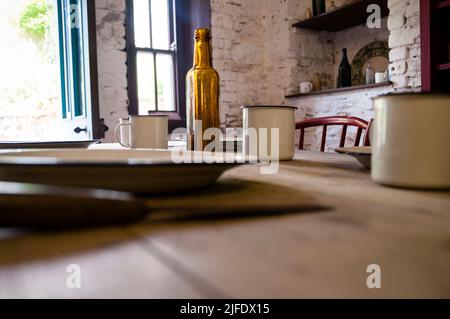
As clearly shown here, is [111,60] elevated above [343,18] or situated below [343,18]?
below

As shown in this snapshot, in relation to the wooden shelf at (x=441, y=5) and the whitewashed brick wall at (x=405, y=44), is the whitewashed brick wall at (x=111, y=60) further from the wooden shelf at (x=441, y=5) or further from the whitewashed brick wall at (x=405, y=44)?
the wooden shelf at (x=441, y=5)

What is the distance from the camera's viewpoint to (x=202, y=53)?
1.07 meters

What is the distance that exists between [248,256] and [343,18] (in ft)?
12.6

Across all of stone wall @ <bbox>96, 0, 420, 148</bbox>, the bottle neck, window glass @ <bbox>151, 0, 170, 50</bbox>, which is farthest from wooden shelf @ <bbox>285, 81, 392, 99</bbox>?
the bottle neck

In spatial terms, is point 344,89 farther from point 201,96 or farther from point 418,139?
point 418,139

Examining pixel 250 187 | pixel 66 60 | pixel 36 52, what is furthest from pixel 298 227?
pixel 36 52

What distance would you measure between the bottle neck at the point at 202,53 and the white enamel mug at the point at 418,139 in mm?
661

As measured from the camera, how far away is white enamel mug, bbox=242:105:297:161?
0.87 meters

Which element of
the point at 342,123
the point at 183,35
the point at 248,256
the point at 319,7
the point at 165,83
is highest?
the point at 319,7

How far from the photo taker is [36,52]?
877cm

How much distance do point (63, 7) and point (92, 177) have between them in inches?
126

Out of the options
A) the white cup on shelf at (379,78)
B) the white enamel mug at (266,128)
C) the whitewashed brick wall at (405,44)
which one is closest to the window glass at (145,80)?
the white cup on shelf at (379,78)

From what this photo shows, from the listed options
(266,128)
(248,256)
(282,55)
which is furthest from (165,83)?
(248,256)

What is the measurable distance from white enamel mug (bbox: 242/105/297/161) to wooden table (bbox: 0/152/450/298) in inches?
19.8
